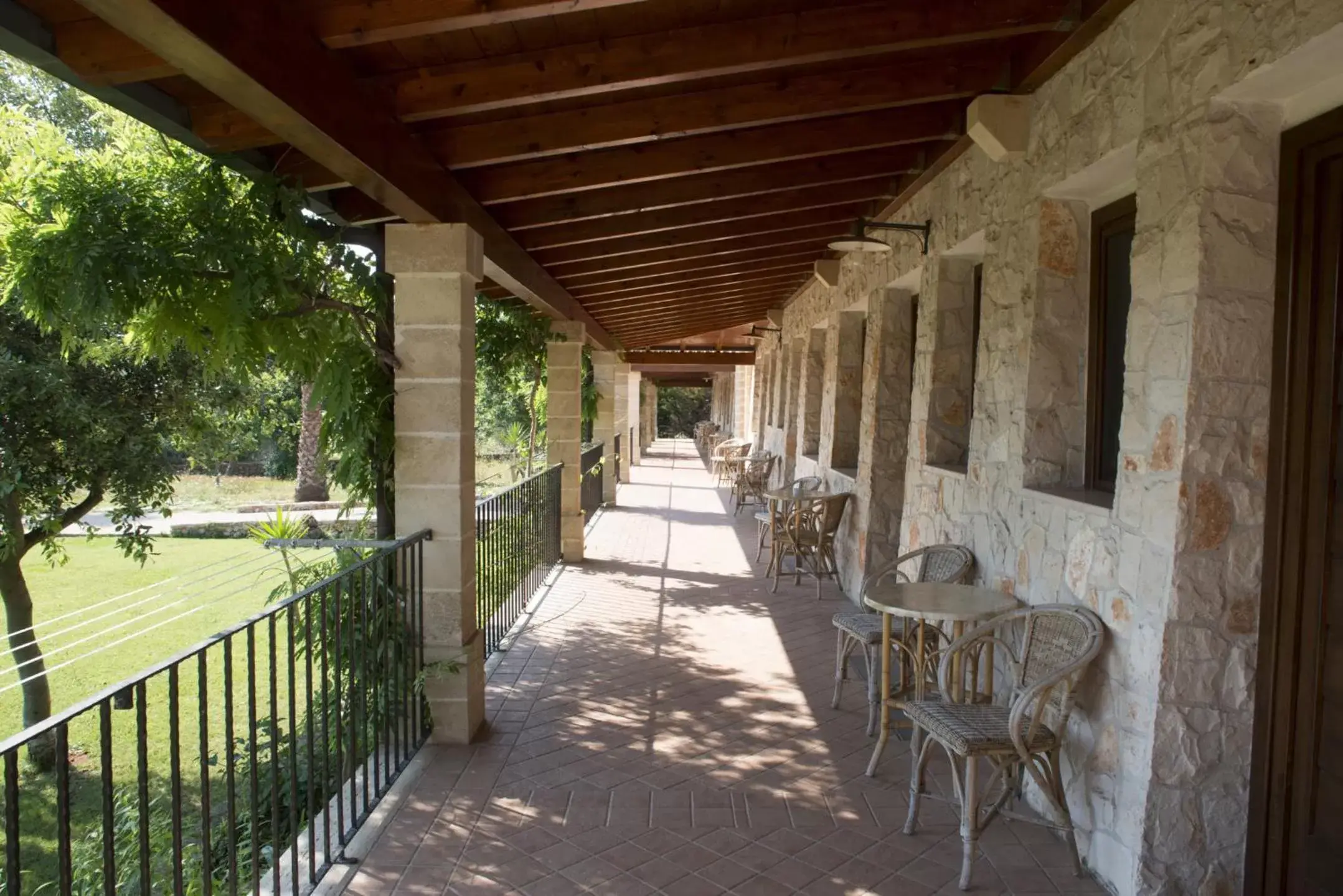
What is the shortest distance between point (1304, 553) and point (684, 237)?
397cm

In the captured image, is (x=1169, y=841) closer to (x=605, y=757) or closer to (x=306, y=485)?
(x=605, y=757)

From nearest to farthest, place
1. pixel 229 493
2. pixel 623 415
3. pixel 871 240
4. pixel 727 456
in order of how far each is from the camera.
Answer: pixel 871 240 < pixel 727 456 < pixel 623 415 < pixel 229 493

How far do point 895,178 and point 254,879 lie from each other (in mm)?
4593

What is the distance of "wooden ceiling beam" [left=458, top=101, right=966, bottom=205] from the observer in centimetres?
379

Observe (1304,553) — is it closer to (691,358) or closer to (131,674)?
(131,674)

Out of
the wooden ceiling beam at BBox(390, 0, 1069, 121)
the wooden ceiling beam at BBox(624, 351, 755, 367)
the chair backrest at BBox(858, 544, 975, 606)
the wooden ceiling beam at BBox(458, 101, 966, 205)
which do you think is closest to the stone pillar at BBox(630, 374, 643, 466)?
the wooden ceiling beam at BBox(624, 351, 755, 367)

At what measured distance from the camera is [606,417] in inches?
486

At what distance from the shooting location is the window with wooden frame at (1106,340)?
10.7 feet

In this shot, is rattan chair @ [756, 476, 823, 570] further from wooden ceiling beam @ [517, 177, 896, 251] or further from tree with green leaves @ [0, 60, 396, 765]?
tree with green leaves @ [0, 60, 396, 765]

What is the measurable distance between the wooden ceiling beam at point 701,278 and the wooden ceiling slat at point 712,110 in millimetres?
3576

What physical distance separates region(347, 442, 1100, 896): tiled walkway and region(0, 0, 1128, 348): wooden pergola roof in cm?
209

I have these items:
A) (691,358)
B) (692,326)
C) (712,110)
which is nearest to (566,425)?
(692,326)

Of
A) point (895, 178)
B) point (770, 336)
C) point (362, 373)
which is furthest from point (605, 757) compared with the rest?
point (770, 336)

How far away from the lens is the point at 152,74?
2.14 meters
